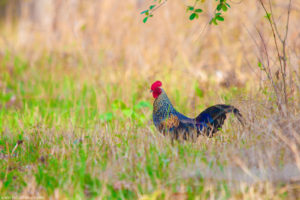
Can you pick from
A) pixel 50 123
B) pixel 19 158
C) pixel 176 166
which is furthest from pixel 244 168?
pixel 50 123

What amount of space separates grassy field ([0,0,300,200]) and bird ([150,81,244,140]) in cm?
11

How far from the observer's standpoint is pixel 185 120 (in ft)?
12.6

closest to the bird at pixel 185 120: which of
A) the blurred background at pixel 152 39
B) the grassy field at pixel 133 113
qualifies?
the grassy field at pixel 133 113

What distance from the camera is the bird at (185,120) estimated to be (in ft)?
12.2

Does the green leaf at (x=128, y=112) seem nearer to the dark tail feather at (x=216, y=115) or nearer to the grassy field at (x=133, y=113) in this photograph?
the grassy field at (x=133, y=113)

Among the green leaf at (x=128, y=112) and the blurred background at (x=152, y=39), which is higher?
the blurred background at (x=152, y=39)

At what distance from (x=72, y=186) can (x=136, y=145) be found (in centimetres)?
76

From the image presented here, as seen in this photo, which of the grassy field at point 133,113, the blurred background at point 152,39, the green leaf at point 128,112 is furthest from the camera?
the blurred background at point 152,39

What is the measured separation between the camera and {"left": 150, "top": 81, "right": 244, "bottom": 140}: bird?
3719 millimetres

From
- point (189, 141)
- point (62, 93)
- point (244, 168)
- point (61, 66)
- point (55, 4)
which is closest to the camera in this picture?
point (244, 168)

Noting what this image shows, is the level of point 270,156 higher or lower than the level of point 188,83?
lower

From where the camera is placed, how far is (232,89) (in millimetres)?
4930

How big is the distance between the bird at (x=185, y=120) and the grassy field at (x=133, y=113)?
0.11m

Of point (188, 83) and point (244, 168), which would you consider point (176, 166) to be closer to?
point (244, 168)
